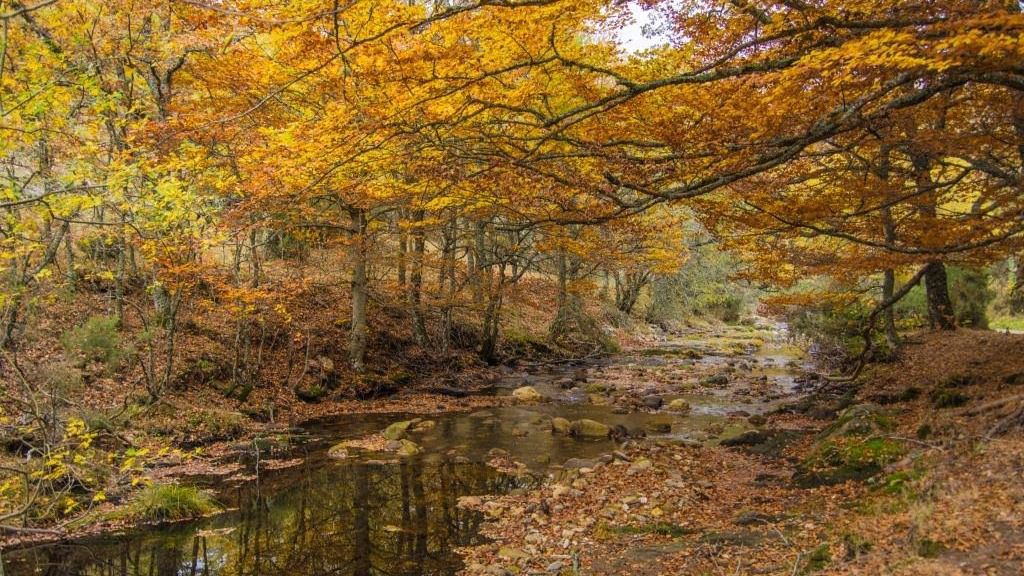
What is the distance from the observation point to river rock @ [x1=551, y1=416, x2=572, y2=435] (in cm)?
1289

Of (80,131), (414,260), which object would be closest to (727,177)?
(80,131)

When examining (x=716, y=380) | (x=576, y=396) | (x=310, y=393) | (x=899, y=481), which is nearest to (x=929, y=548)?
(x=899, y=481)

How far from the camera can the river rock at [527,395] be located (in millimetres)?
16672

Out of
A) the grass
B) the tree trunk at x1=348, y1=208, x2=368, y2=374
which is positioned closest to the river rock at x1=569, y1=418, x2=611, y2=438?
the tree trunk at x1=348, y1=208, x2=368, y2=374

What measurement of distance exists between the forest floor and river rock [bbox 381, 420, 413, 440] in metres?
3.91

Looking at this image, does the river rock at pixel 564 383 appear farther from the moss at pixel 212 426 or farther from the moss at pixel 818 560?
the moss at pixel 818 560

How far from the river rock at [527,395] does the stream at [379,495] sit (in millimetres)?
561

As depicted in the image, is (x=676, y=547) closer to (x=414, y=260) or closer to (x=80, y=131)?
(x=80, y=131)

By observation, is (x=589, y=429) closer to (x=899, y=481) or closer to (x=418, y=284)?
(x=899, y=481)

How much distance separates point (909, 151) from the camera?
9180mm

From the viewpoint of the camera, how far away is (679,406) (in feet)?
50.6

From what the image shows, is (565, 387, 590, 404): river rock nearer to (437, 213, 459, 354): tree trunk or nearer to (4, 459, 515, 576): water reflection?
(437, 213, 459, 354): tree trunk

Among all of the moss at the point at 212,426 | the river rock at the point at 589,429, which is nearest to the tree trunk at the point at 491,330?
the river rock at the point at 589,429

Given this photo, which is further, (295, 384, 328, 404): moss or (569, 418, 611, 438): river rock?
(295, 384, 328, 404): moss
